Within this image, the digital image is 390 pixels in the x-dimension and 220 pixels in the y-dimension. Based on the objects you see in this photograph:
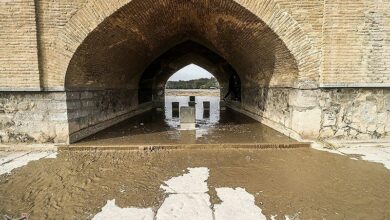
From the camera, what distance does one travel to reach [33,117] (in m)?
5.30

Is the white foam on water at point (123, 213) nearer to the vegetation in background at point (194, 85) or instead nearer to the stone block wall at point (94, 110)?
the stone block wall at point (94, 110)

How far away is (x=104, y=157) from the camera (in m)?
4.71

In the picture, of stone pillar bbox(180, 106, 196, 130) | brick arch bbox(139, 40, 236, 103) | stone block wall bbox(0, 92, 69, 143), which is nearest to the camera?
stone block wall bbox(0, 92, 69, 143)

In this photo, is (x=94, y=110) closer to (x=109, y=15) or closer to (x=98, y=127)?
(x=98, y=127)

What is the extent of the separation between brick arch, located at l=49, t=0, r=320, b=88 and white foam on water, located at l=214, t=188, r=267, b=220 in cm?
338

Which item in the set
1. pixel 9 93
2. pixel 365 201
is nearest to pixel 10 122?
pixel 9 93

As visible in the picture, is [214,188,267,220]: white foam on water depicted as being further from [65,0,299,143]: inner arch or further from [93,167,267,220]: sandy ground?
[65,0,299,143]: inner arch

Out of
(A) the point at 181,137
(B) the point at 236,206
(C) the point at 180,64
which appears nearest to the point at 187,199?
(B) the point at 236,206

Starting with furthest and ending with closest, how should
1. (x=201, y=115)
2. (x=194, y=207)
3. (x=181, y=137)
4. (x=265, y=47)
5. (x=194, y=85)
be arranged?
1. (x=194, y=85)
2. (x=201, y=115)
3. (x=265, y=47)
4. (x=181, y=137)
5. (x=194, y=207)

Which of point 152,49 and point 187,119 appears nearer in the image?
point 187,119

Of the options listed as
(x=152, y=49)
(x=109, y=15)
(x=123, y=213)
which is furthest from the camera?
(x=152, y=49)

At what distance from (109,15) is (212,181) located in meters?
3.97

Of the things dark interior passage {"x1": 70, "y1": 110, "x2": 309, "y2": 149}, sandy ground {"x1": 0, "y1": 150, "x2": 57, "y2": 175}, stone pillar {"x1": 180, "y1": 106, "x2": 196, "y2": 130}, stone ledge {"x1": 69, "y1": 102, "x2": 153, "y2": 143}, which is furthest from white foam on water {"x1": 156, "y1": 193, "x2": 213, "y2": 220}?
stone pillar {"x1": 180, "y1": 106, "x2": 196, "y2": 130}

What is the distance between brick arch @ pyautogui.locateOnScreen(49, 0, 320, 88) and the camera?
A: 5.09 metres
